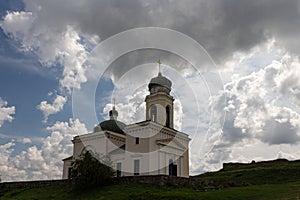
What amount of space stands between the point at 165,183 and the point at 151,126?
909 cm

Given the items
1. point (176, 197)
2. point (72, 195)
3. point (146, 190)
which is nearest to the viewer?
point (176, 197)

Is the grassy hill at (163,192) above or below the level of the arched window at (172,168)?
below

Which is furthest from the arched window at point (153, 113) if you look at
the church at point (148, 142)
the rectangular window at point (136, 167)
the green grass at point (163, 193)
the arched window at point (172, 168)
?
the green grass at point (163, 193)

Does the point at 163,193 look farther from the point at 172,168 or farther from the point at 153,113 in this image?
the point at 153,113

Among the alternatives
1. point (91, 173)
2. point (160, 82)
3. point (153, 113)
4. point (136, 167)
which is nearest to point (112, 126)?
point (153, 113)

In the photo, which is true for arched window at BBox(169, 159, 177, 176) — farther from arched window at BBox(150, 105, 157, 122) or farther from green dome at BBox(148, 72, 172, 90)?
green dome at BBox(148, 72, 172, 90)

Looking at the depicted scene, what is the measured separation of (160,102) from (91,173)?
15.3 metres

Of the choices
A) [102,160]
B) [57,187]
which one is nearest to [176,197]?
[102,160]

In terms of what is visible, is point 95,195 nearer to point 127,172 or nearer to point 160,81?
point 127,172

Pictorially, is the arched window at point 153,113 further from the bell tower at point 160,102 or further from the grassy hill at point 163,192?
the grassy hill at point 163,192

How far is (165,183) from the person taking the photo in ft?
109

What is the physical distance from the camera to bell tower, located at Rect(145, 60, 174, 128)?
1845 inches

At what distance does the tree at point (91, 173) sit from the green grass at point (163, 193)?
43.3 inches

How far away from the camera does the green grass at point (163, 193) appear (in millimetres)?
27844
